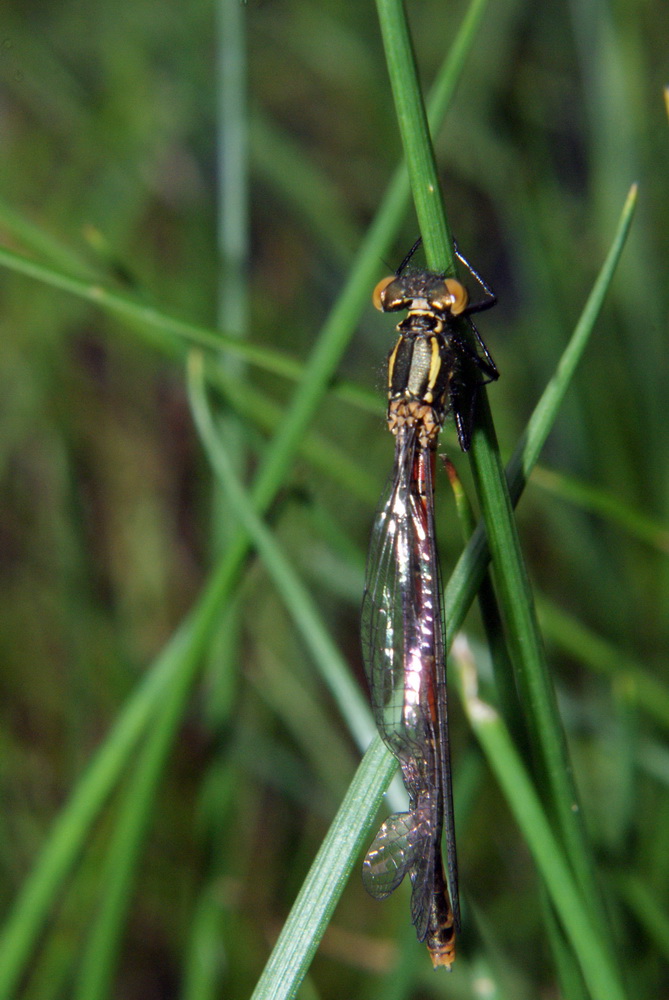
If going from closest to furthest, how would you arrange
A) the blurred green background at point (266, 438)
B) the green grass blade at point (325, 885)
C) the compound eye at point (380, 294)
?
1. the green grass blade at point (325, 885)
2. the compound eye at point (380, 294)
3. the blurred green background at point (266, 438)

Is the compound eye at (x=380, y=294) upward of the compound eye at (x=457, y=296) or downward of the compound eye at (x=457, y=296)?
upward

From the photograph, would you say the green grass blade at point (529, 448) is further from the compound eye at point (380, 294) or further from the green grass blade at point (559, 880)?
the compound eye at point (380, 294)

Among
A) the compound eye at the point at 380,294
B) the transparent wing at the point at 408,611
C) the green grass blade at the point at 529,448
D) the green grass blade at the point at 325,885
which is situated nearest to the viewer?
the green grass blade at the point at 325,885

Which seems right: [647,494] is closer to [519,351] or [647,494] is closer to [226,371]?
[519,351]

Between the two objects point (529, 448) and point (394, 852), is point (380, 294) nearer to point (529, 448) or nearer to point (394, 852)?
point (529, 448)

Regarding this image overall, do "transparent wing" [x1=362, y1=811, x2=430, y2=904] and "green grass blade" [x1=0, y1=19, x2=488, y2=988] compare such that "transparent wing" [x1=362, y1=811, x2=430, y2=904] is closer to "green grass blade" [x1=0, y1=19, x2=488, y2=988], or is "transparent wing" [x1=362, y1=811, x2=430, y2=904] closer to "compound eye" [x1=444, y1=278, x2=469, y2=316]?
"green grass blade" [x1=0, y1=19, x2=488, y2=988]

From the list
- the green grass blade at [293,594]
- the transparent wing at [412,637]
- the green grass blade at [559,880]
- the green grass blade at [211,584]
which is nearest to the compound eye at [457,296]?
the green grass blade at [211,584]

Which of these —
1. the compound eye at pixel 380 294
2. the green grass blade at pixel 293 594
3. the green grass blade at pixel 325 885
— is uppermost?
the compound eye at pixel 380 294

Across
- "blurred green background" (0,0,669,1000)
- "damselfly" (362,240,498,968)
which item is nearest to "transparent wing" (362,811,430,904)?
"damselfly" (362,240,498,968)
